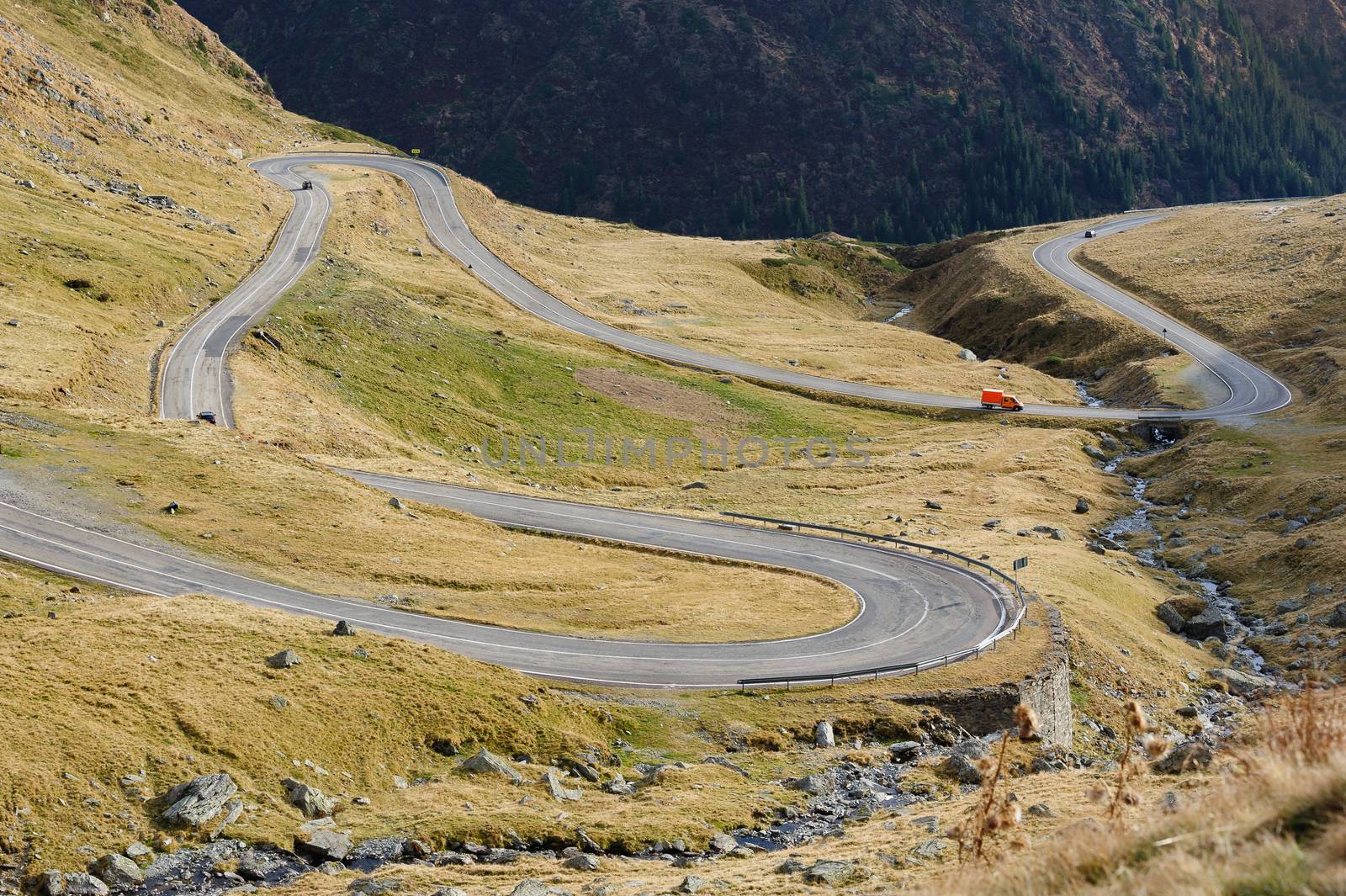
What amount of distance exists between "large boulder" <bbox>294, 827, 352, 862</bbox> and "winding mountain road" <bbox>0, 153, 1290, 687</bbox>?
535 inches

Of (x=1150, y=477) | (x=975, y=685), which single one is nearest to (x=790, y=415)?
(x=1150, y=477)

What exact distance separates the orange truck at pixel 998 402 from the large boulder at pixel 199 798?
90.4m

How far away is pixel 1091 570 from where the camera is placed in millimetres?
66188

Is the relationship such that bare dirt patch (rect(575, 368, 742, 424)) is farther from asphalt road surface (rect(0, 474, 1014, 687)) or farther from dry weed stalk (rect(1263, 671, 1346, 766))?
dry weed stalk (rect(1263, 671, 1346, 766))

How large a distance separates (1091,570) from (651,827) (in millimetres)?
42109

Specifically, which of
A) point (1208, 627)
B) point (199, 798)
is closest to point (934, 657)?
point (1208, 627)

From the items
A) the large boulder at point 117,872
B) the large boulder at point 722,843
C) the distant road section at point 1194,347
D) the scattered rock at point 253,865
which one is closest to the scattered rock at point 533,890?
the large boulder at point 722,843

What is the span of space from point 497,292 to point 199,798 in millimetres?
95966

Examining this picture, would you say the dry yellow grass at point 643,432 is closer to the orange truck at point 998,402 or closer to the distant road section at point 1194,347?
the orange truck at point 998,402

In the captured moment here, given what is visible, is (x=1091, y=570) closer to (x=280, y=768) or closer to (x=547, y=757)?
(x=547, y=757)

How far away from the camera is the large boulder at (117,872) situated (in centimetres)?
2780

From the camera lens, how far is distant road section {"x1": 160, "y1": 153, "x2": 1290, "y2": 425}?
3123 inches

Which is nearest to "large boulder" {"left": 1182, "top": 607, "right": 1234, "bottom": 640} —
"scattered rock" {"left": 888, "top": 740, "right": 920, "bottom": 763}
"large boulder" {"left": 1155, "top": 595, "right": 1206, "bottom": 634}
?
"large boulder" {"left": 1155, "top": 595, "right": 1206, "bottom": 634}

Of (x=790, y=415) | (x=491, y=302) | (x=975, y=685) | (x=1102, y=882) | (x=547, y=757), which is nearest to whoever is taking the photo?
(x=1102, y=882)
